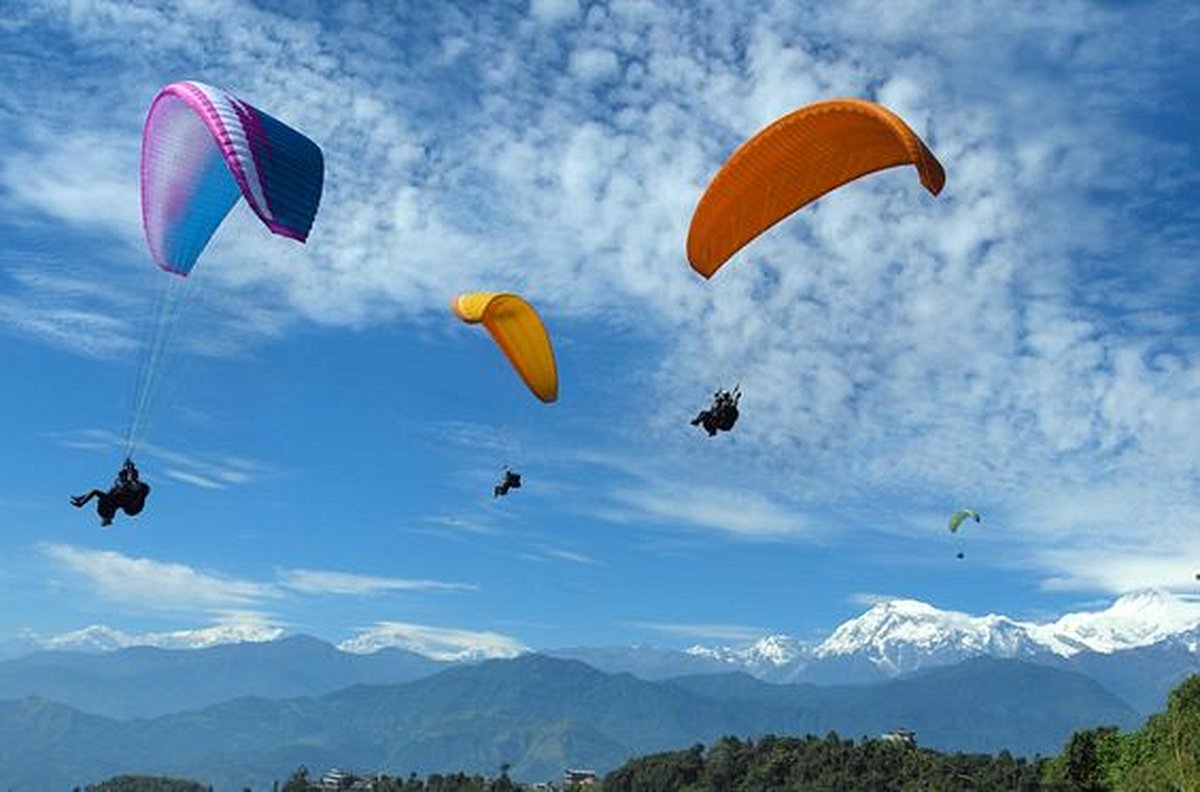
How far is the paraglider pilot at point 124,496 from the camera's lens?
2306 cm

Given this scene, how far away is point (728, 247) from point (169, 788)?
19646 centimetres

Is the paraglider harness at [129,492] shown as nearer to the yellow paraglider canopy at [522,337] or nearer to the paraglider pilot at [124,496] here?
the paraglider pilot at [124,496]

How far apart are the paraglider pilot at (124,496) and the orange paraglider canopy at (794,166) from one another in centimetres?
1292

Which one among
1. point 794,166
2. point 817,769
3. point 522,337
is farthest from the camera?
point 817,769

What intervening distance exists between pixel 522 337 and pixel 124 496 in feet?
52.5

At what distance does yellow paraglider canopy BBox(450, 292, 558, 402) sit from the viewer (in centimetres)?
3512

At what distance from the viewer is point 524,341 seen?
3697 cm

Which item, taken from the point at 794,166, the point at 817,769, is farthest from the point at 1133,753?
the point at 794,166

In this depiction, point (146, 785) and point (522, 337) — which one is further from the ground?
point (522, 337)

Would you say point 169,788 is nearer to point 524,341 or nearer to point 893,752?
point 893,752

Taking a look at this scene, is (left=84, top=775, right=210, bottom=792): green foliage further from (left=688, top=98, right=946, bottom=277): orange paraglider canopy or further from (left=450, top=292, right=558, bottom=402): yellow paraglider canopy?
(left=688, top=98, right=946, bottom=277): orange paraglider canopy

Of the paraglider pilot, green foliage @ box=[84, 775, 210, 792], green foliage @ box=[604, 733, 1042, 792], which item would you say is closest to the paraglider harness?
the paraglider pilot

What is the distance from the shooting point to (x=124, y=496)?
76.1ft

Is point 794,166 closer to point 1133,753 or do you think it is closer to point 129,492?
point 129,492
